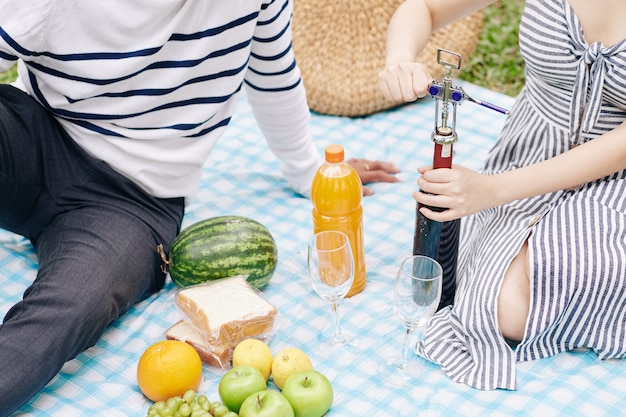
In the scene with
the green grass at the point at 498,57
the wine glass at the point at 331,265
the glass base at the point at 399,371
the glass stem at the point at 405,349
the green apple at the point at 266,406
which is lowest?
the glass base at the point at 399,371

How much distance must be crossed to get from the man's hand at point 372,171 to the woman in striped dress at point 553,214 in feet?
2.02

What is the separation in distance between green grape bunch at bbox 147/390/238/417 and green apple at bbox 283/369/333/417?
0.13 m

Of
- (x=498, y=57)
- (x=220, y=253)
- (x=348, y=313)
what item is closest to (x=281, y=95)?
(x=220, y=253)

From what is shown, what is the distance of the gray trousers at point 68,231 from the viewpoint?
1766 mm

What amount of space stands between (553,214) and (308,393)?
28.3 inches

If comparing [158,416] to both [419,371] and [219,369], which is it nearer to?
[219,369]

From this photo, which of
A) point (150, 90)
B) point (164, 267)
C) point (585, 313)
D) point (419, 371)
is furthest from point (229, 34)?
point (585, 313)

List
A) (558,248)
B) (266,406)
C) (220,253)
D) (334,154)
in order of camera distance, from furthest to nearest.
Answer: (220,253) < (334,154) < (558,248) < (266,406)

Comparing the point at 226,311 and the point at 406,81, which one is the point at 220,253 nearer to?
the point at 226,311

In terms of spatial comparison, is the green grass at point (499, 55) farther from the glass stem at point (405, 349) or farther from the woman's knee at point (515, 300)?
the glass stem at point (405, 349)

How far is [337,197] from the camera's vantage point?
6.38 ft

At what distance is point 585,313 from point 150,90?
3.88 ft

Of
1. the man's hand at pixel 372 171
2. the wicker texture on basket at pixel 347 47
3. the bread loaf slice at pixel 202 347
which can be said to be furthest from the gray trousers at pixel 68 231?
the wicker texture on basket at pixel 347 47

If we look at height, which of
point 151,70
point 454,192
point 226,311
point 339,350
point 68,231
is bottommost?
point 339,350
